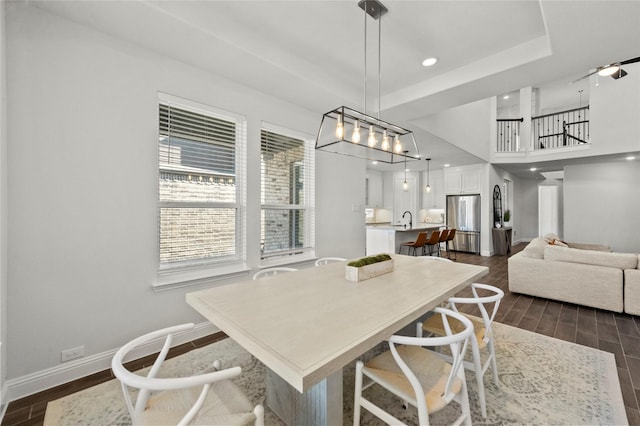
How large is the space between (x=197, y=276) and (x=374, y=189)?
7.04 meters

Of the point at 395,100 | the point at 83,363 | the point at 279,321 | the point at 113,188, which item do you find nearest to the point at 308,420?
the point at 279,321

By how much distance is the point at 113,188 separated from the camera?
2203 mm

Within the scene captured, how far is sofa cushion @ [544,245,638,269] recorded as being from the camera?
3293mm

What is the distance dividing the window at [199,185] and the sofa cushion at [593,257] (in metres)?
4.12

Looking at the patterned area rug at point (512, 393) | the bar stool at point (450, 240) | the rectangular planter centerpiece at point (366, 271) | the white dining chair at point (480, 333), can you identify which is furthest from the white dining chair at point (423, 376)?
the bar stool at point (450, 240)

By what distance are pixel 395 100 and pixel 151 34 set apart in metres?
2.71

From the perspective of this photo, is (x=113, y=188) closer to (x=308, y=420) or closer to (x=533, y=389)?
(x=308, y=420)

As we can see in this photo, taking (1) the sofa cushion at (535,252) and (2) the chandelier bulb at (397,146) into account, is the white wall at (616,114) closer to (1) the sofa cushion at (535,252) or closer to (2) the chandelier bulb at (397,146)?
(1) the sofa cushion at (535,252)

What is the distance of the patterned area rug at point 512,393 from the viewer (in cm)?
166

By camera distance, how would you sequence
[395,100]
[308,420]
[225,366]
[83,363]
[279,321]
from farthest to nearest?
[395,100], [225,366], [83,363], [308,420], [279,321]

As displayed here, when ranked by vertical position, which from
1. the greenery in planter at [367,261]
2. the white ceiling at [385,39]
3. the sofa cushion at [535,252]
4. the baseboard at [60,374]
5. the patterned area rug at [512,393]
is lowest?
the patterned area rug at [512,393]

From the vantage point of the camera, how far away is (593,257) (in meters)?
3.47

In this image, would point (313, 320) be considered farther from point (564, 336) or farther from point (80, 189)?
point (564, 336)

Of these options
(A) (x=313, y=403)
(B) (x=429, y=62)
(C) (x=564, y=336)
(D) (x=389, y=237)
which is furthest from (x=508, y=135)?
(A) (x=313, y=403)
